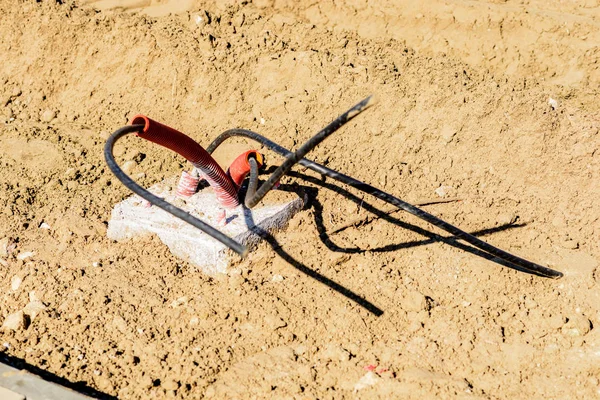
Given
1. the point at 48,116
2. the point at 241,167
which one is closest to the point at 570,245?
the point at 241,167

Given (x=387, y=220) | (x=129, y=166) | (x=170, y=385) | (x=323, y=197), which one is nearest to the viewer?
(x=170, y=385)

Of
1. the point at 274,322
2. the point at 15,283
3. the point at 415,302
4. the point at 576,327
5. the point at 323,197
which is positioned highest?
the point at 15,283

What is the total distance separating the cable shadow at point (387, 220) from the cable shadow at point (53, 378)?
4.51ft

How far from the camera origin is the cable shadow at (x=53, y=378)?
2564 mm

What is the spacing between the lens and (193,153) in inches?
114

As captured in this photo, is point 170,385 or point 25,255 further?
point 25,255

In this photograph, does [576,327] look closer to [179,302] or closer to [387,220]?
[387,220]

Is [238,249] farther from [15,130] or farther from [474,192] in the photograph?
[15,130]

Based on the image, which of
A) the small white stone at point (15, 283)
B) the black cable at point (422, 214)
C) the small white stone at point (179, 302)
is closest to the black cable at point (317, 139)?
the black cable at point (422, 214)

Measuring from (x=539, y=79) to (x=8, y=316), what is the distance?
12.2 feet

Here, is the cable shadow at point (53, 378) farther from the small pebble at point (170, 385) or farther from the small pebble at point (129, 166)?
the small pebble at point (129, 166)

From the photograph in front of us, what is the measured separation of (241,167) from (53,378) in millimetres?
1336

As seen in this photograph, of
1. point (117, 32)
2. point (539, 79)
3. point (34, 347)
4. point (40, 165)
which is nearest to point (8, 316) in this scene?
point (34, 347)

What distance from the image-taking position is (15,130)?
427cm
